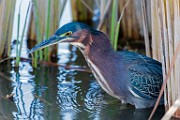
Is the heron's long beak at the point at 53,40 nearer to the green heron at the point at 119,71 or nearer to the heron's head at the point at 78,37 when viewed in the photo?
the heron's head at the point at 78,37

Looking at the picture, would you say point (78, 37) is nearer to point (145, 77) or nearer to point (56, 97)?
point (145, 77)

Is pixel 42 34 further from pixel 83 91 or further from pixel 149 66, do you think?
pixel 149 66

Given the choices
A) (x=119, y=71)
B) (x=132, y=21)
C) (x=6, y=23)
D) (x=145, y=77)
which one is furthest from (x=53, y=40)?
(x=132, y=21)

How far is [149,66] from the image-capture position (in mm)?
4598

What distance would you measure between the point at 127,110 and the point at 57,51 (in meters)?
1.62

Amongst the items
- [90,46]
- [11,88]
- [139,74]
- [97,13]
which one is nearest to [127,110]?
[139,74]

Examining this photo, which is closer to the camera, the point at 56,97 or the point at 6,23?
the point at 56,97

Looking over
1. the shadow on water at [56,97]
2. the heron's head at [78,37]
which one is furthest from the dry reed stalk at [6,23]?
the heron's head at [78,37]

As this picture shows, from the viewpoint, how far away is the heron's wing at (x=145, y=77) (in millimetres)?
4523

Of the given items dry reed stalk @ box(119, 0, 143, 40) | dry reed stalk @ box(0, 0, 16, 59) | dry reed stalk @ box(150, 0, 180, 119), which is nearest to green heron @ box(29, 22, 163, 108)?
dry reed stalk @ box(150, 0, 180, 119)

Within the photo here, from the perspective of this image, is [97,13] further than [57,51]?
Yes

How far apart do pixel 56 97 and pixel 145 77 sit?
0.89 m

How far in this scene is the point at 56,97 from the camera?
4973 millimetres

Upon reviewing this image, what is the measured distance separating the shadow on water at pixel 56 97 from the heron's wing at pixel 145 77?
0.20 metres
